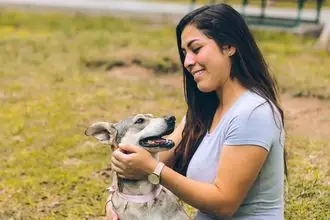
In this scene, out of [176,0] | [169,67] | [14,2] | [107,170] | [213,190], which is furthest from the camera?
[176,0]

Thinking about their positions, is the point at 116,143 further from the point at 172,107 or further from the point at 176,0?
the point at 176,0

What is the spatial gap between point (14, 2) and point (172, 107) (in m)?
8.15

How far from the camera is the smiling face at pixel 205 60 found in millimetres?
2635

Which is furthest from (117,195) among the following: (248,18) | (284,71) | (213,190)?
(248,18)

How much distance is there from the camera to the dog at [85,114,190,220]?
2.85 metres

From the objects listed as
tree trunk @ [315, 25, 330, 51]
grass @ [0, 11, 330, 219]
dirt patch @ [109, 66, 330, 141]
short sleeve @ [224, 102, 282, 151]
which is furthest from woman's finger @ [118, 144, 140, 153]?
tree trunk @ [315, 25, 330, 51]

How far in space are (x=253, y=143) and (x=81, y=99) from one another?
169 inches

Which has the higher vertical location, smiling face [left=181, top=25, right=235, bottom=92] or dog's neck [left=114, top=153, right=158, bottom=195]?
smiling face [left=181, top=25, right=235, bottom=92]

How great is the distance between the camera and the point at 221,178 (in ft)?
8.38

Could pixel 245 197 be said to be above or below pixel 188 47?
below

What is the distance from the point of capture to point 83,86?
23.6 ft

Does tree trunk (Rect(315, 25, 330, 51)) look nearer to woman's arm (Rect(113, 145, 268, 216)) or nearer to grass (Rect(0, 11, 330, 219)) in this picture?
grass (Rect(0, 11, 330, 219))

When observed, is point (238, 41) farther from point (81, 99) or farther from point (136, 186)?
point (81, 99)

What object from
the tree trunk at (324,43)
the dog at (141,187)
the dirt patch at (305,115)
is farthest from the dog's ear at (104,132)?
the tree trunk at (324,43)
